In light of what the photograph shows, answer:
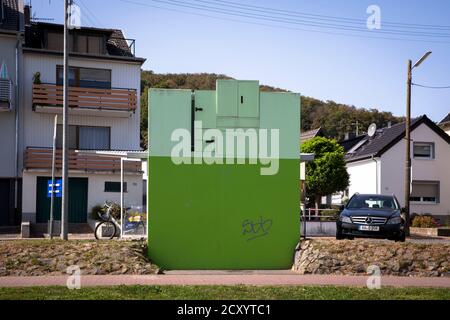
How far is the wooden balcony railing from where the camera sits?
107ft

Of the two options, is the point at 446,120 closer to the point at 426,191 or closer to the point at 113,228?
the point at 426,191

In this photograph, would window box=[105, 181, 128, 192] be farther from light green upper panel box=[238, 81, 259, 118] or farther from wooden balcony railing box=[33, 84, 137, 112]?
light green upper panel box=[238, 81, 259, 118]

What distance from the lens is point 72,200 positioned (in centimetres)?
3369

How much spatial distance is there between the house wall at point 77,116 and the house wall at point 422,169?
55.2 feet

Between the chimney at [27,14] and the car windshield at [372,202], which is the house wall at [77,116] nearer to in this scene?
the chimney at [27,14]

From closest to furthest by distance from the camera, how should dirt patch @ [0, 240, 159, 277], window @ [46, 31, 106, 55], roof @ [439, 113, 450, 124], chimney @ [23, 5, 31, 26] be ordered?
dirt patch @ [0, 240, 159, 277]
window @ [46, 31, 106, 55]
chimney @ [23, 5, 31, 26]
roof @ [439, 113, 450, 124]

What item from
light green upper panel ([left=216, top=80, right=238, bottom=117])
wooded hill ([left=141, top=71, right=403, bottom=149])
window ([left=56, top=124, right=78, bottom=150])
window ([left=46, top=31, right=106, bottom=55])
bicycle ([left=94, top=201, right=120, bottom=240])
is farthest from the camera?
wooded hill ([left=141, top=71, right=403, bottom=149])

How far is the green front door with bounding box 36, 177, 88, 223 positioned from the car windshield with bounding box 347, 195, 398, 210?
17967mm

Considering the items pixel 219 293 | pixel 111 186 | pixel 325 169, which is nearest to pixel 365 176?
pixel 325 169

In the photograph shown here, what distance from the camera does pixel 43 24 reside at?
34344 millimetres

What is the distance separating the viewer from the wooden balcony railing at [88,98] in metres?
32.6

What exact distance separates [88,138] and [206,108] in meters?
20.0

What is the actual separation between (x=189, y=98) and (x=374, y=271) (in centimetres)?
638

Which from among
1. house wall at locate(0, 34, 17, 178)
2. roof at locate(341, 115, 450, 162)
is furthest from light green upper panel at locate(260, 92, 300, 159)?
roof at locate(341, 115, 450, 162)
